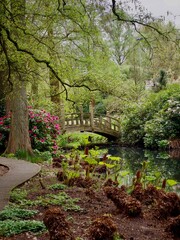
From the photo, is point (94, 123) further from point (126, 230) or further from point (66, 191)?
point (126, 230)

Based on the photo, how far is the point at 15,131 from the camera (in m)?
11.1

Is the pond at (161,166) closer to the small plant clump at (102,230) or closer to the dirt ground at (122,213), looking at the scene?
the dirt ground at (122,213)

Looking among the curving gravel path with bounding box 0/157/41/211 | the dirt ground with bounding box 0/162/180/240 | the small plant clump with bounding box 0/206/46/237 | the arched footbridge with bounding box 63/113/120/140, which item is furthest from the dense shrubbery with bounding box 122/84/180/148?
the small plant clump with bounding box 0/206/46/237

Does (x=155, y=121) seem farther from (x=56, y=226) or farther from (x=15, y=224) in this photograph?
(x=56, y=226)

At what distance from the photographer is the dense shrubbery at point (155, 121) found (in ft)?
58.4

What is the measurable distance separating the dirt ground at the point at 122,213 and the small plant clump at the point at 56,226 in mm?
260

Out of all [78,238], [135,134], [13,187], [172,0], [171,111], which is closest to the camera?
[78,238]

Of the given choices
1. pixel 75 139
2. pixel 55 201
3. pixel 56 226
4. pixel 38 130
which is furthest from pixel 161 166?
pixel 56 226

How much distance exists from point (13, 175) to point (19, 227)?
367 centimetres

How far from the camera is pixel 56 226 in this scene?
346 centimetres

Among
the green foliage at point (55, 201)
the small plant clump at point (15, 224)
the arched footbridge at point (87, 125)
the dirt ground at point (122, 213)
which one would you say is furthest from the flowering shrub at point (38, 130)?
the small plant clump at point (15, 224)

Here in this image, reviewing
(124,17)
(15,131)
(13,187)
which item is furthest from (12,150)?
(124,17)

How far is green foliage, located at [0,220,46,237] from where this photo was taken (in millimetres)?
3869

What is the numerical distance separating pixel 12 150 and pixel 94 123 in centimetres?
1078
